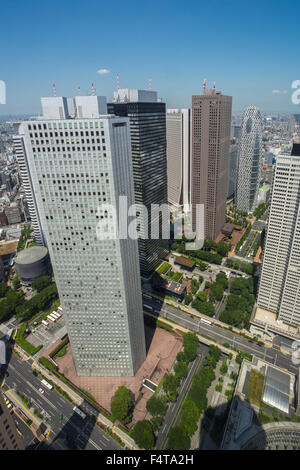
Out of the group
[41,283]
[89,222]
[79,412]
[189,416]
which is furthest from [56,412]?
[41,283]

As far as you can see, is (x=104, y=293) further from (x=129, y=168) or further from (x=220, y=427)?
(x=220, y=427)

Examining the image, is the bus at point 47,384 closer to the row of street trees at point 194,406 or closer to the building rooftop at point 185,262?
the row of street trees at point 194,406

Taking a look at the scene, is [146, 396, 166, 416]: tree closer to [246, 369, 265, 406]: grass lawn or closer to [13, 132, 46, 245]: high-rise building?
[246, 369, 265, 406]: grass lawn

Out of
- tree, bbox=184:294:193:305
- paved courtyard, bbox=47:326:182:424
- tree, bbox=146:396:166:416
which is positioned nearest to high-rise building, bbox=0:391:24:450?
paved courtyard, bbox=47:326:182:424

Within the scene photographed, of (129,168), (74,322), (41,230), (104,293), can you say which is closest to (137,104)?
(129,168)

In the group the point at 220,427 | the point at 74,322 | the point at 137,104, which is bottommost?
the point at 220,427

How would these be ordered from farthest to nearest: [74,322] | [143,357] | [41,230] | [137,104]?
[41,230] → [137,104] → [143,357] → [74,322]

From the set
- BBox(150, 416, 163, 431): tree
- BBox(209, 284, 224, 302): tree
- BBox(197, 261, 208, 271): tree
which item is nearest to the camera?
BBox(150, 416, 163, 431): tree
